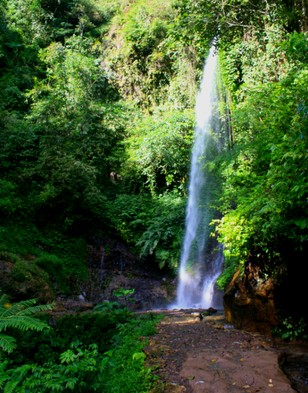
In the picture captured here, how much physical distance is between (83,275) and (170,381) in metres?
7.87

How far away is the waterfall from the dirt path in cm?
486

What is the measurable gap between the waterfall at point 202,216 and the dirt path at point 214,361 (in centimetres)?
486

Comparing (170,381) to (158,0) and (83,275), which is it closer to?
(83,275)

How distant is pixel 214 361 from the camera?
14.7 ft

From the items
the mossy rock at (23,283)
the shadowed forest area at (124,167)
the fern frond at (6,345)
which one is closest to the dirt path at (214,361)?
the shadowed forest area at (124,167)

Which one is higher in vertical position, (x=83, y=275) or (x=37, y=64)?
(x=37, y=64)

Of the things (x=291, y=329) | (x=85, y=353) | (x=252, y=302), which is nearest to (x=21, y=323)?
(x=85, y=353)

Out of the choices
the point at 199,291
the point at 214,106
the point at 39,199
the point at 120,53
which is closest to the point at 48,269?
the point at 39,199

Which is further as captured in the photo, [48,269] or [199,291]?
[199,291]

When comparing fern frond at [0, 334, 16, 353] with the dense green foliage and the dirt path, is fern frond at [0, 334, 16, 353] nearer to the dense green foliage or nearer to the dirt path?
the dense green foliage

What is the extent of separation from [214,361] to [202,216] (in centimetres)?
940

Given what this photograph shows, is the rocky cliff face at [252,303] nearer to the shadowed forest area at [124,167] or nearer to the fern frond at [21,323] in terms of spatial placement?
the shadowed forest area at [124,167]

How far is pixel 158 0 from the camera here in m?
21.1

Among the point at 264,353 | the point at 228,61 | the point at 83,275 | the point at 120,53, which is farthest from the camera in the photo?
the point at 120,53
